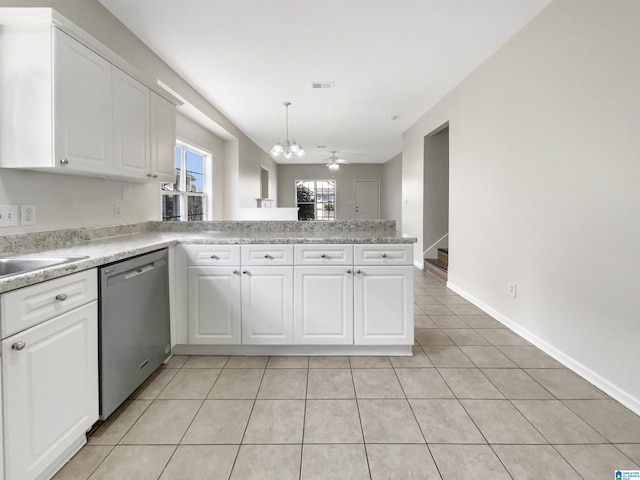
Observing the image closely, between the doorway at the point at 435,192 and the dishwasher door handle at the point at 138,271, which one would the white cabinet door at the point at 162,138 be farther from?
the doorway at the point at 435,192

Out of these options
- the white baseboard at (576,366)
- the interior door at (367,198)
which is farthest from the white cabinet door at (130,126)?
the interior door at (367,198)

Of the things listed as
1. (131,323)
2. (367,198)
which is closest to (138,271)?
(131,323)

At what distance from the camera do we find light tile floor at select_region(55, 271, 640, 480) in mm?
1408

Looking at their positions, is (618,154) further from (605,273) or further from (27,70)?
(27,70)

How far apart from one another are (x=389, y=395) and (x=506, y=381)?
773mm

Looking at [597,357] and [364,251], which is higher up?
[364,251]

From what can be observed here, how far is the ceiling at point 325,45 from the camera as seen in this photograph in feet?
8.39

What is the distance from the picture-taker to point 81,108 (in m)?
1.87

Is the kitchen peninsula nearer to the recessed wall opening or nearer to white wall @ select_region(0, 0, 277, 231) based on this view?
white wall @ select_region(0, 0, 277, 231)

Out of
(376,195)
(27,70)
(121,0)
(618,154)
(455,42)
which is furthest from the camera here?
(376,195)

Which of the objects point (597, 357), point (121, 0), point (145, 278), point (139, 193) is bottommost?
point (597, 357)

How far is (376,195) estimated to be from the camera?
11.3 metres

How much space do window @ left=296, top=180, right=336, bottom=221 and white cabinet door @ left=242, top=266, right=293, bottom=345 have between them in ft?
29.4

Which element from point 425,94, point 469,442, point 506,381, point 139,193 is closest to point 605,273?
point 506,381
